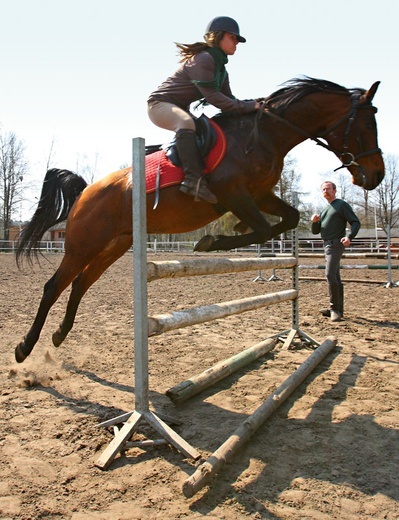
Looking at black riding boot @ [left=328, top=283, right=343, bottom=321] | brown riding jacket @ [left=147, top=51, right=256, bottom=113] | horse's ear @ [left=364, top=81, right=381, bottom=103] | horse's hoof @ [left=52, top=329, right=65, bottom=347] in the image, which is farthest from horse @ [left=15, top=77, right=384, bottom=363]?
black riding boot @ [left=328, top=283, right=343, bottom=321]

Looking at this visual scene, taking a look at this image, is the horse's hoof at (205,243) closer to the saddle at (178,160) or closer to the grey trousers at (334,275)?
the saddle at (178,160)

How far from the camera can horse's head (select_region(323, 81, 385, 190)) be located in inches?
136

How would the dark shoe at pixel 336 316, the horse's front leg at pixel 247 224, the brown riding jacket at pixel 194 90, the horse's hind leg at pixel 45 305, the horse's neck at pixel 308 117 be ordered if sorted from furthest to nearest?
the dark shoe at pixel 336 316 < the horse's hind leg at pixel 45 305 < the horse's neck at pixel 308 117 < the brown riding jacket at pixel 194 90 < the horse's front leg at pixel 247 224

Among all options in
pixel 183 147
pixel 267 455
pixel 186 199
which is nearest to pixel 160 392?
pixel 267 455

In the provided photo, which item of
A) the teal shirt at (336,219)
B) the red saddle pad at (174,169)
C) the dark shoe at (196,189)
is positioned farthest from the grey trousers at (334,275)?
the dark shoe at (196,189)

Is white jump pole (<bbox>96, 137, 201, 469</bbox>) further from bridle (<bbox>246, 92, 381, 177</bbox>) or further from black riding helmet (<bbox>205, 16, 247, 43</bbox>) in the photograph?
black riding helmet (<bbox>205, 16, 247, 43</bbox>)

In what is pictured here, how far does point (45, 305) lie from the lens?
12.7ft

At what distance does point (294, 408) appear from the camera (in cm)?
306

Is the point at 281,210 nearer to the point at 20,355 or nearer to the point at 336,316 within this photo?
the point at 20,355

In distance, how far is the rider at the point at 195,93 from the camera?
323cm

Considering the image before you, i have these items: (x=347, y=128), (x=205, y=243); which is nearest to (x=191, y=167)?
(x=205, y=243)

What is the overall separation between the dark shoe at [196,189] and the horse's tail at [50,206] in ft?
5.63

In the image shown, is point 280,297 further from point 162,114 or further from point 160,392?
point 162,114

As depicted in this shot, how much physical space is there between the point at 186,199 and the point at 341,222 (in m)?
4.05
